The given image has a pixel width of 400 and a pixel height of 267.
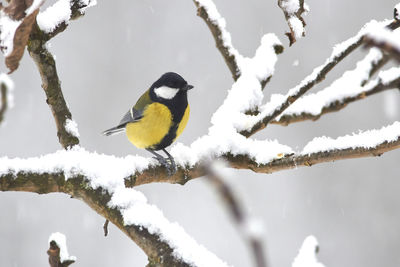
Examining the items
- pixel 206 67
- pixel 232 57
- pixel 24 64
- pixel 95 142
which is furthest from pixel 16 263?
pixel 232 57

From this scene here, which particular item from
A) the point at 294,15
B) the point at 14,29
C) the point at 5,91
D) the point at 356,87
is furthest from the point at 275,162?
the point at 5,91

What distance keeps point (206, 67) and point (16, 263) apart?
142 inches

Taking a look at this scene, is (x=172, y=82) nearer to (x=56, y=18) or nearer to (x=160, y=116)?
(x=160, y=116)

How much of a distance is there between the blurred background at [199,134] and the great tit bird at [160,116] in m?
3.31

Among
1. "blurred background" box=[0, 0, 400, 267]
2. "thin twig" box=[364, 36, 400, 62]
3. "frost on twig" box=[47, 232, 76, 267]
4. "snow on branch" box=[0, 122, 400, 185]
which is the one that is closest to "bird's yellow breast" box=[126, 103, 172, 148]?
"snow on branch" box=[0, 122, 400, 185]

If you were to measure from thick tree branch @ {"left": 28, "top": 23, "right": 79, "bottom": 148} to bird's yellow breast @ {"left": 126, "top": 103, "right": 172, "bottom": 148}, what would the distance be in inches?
25.8

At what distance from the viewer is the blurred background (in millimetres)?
5898

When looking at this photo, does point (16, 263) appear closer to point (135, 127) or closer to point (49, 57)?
point (135, 127)

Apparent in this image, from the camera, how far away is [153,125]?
2.34 meters

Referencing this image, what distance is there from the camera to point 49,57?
5.36 ft

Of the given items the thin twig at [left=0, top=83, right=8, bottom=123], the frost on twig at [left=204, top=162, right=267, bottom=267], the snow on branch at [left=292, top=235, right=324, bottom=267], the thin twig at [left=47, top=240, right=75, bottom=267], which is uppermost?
the thin twig at [left=47, top=240, right=75, bottom=267]

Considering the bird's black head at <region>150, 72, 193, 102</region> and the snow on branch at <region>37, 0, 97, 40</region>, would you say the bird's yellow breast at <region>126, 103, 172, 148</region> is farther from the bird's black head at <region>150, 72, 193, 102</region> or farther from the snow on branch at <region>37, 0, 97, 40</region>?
the snow on branch at <region>37, 0, 97, 40</region>

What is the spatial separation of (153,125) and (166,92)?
216mm

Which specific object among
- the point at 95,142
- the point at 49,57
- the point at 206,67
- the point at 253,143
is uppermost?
the point at 206,67
